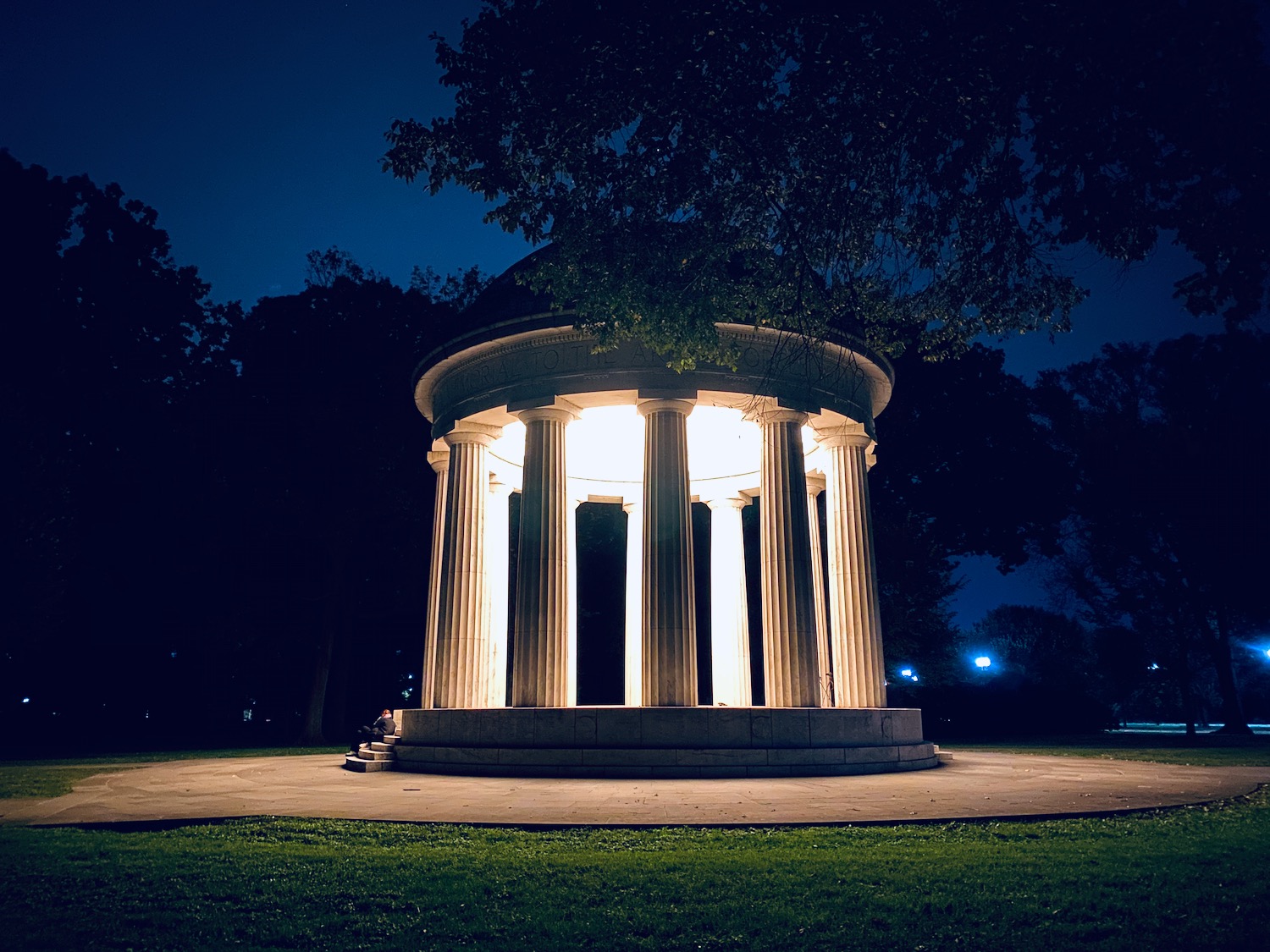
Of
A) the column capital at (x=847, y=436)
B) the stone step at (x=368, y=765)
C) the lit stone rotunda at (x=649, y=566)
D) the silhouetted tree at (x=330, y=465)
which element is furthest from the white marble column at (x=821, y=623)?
the silhouetted tree at (x=330, y=465)

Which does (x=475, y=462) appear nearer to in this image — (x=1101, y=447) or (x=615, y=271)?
(x=615, y=271)

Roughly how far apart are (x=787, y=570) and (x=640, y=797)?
1174 centimetres

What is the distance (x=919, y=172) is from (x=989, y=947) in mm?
13601

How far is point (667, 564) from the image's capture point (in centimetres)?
2867

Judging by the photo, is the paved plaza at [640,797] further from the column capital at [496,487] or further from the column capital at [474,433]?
the column capital at [496,487]

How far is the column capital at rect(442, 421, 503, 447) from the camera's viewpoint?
34594mm

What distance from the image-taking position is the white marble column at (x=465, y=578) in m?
33.4

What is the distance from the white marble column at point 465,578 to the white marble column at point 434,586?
1.37 ft

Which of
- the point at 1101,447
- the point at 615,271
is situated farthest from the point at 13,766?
the point at 1101,447

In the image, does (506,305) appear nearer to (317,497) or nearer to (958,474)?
(317,497)

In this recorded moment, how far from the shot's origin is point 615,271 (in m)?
18.7

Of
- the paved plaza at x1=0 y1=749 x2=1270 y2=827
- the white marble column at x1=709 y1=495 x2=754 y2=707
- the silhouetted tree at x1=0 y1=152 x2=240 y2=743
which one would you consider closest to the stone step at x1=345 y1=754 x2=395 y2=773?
the paved plaza at x1=0 y1=749 x2=1270 y2=827

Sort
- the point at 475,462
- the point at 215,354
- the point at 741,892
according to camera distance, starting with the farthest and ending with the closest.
Answer: the point at 215,354, the point at 475,462, the point at 741,892

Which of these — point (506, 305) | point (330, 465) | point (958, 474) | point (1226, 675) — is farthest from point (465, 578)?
point (1226, 675)
